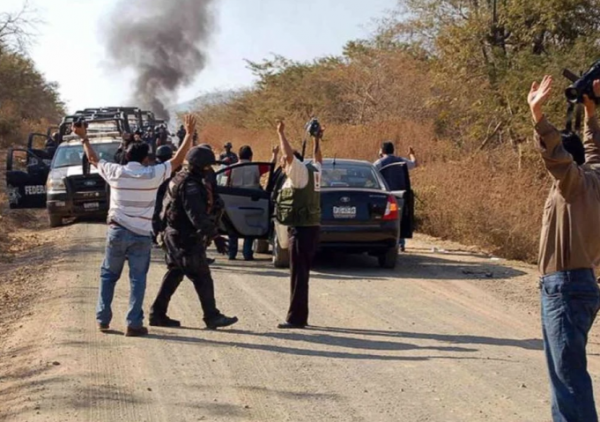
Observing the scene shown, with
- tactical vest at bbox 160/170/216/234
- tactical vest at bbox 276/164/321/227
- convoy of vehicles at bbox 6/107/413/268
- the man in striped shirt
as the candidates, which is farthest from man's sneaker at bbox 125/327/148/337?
convoy of vehicles at bbox 6/107/413/268

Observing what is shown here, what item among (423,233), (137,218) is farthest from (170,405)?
(423,233)

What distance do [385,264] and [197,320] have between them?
460 centimetres

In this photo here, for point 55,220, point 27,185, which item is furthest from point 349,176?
point 27,185

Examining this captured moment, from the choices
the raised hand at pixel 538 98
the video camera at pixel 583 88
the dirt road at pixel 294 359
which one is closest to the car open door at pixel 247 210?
the dirt road at pixel 294 359

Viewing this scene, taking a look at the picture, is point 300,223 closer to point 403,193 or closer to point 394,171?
point 403,193

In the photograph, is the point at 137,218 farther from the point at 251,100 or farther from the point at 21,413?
the point at 251,100

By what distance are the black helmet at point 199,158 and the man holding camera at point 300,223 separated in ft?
2.30

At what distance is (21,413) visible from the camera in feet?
A: 20.9

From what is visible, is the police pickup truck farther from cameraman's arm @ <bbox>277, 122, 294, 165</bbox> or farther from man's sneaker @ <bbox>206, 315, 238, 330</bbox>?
cameraman's arm @ <bbox>277, 122, 294, 165</bbox>

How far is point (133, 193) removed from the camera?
864 centimetres

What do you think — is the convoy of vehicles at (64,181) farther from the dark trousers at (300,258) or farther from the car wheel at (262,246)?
the dark trousers at (300,258)

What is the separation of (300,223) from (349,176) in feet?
15.7

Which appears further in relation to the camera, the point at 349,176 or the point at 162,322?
the point at 349,176

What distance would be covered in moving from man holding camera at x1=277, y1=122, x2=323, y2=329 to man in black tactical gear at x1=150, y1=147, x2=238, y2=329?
2.09ft
